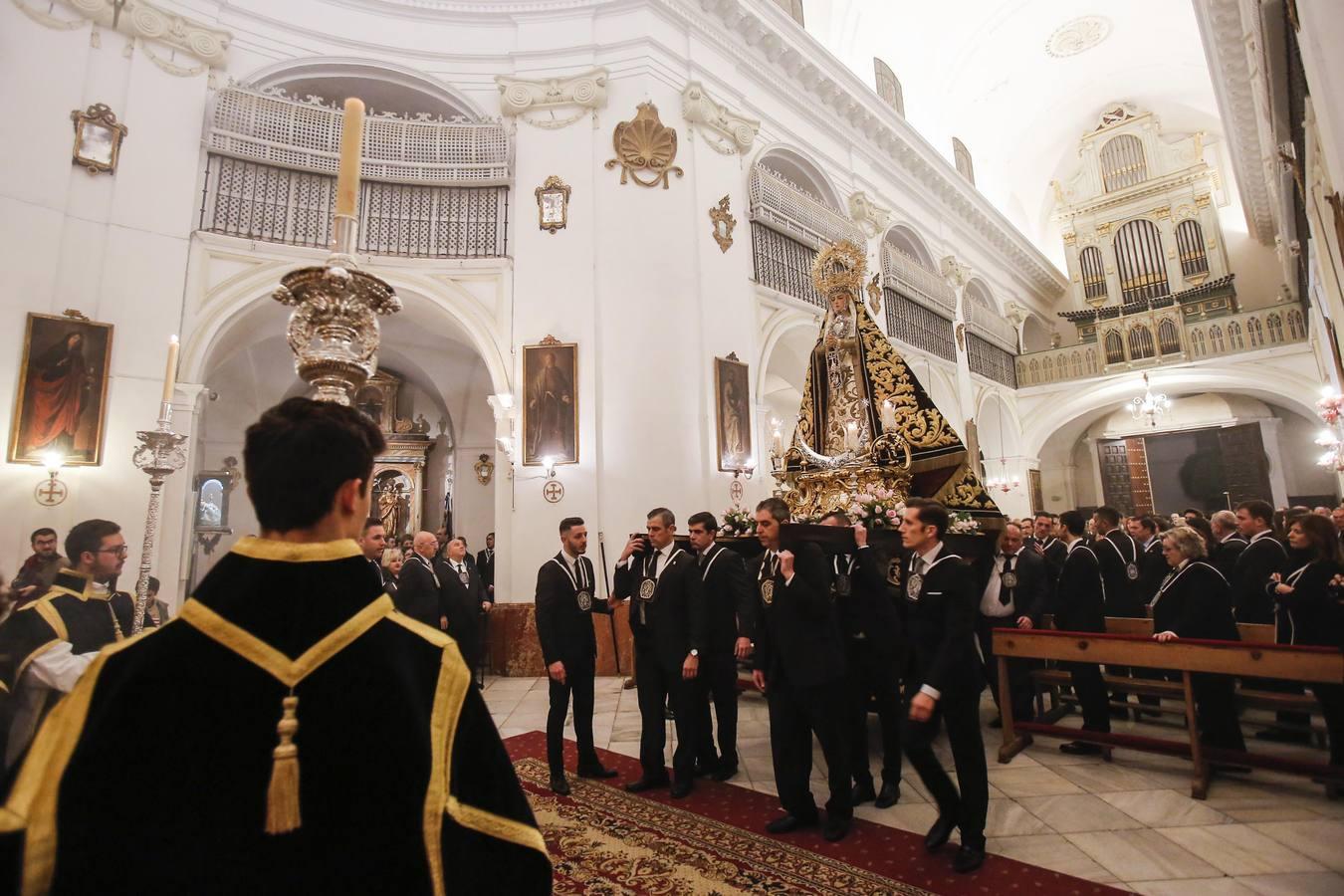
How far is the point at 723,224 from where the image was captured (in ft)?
31.4

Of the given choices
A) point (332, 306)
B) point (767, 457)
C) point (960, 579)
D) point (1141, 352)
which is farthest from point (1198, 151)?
point (332, 306)

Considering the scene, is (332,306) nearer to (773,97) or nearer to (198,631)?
(198,631)

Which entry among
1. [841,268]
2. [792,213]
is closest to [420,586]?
[841,268]

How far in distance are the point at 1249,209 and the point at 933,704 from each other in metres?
18.7

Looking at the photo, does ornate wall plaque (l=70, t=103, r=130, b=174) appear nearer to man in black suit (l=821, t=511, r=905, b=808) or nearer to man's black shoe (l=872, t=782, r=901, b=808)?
man in black suit (l=821, t=511, r=905, b=808)

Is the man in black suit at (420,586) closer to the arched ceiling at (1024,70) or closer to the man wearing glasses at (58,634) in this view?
the man wearing glasses at (58,634)

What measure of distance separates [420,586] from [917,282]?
12429 millimetres

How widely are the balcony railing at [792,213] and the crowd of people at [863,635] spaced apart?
675 cm

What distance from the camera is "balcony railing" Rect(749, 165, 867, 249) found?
10297 mm

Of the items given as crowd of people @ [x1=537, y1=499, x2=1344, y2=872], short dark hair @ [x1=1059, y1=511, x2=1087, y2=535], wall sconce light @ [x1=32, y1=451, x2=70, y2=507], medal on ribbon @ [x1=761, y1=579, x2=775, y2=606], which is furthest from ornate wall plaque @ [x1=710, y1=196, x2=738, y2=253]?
wall sconce light @ [x1=32, y1=451, x2=70, y2=507]

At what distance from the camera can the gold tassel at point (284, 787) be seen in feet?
3.07

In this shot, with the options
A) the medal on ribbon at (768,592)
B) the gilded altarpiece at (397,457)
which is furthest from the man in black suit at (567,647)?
the gilded altarpiece at (397,457)

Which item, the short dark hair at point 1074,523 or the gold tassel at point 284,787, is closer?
the gold tassel at point 284,787

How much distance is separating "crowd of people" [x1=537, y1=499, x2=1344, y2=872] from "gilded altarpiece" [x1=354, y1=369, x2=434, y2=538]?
338 inches
